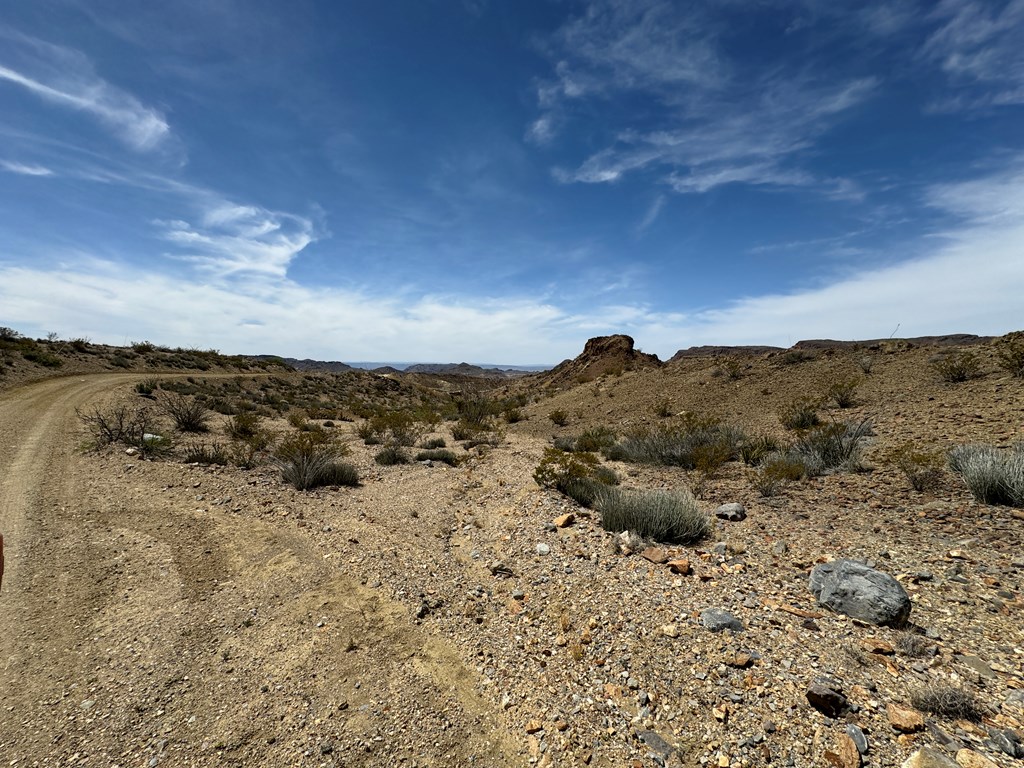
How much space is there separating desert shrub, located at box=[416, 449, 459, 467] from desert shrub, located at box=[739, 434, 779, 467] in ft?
24.7

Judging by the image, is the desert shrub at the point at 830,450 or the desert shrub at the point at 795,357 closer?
the desert shrub at the point at 830,450

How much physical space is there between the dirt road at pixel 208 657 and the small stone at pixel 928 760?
2.58m

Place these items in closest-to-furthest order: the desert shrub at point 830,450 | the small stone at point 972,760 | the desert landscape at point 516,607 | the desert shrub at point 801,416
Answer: the small stone at point 972,760
the desert landscape at point 516,607
the desert shrub at point 830,450
the desert shrub at point 801,416

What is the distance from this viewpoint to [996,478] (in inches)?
251

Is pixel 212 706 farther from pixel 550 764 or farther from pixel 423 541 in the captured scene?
pixel 423 541

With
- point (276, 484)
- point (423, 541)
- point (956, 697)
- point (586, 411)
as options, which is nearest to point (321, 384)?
point (586, 411)

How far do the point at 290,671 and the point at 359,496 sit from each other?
528 cm

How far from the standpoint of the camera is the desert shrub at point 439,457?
12766mm

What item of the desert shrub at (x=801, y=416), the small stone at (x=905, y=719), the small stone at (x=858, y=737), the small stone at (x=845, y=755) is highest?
the desert shrub at (x=801, y=416)

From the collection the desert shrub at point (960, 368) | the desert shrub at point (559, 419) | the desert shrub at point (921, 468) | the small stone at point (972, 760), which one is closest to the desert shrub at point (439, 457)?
the desert shrub at point (559, 419)

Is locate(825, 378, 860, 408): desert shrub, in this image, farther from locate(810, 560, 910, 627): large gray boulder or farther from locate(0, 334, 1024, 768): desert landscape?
locate(810, 560, 910, 627): large gray boulder

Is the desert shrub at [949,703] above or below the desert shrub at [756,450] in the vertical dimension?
below

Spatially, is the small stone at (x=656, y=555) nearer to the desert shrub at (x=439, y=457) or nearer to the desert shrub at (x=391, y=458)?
the desert shrub at (x=439, y=457)

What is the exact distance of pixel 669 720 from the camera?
342cm
